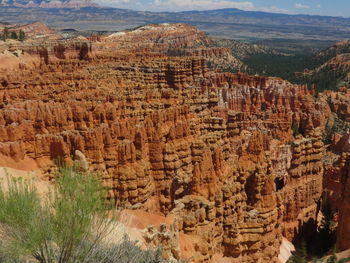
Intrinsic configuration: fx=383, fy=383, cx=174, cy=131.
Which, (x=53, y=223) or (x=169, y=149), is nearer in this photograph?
(x=53, y=223)

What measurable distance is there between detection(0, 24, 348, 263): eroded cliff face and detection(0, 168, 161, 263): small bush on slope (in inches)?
353

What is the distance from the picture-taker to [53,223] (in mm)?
8688

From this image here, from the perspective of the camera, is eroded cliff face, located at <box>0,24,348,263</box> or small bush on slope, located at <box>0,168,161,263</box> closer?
small bush on slope, located at <box>0,168,161,263</box>

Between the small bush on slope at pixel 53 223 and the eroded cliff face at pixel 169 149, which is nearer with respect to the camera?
the small bush on slope at pixel 53 223

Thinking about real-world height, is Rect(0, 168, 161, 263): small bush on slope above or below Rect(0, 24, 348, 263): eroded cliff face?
above

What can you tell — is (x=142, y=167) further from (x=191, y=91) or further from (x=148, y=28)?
(x=148, y=28)

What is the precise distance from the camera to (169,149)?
25312 mm

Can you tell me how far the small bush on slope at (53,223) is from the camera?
28.0ft

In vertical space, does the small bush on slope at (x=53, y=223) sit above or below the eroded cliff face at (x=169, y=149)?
above

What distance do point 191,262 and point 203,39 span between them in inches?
4915

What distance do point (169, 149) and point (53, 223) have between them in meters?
16.8

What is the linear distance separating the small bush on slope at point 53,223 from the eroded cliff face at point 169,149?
8955 millimetres

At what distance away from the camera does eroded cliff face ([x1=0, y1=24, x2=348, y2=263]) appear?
19094mm

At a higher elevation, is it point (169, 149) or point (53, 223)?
point (53, 223)
